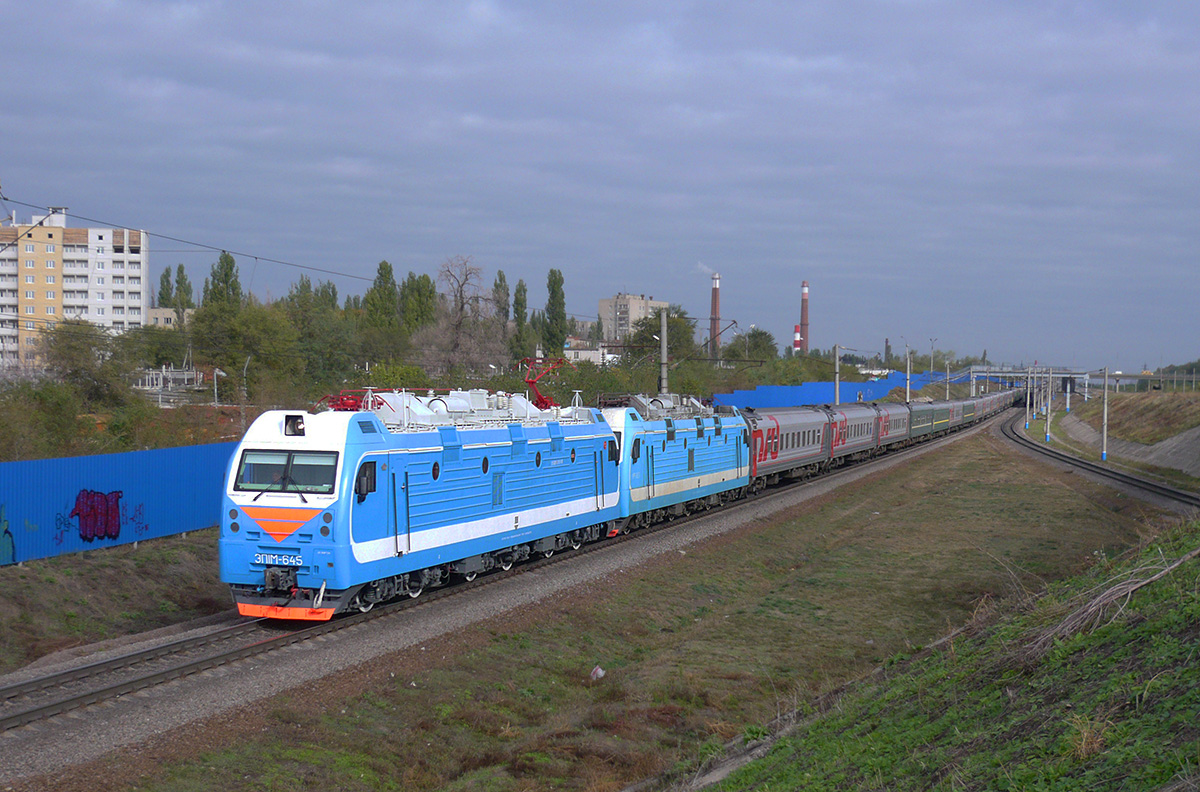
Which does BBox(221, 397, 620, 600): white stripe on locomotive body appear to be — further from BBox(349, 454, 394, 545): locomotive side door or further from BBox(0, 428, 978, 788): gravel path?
BBox(0, 428, 978, 788): gravel path

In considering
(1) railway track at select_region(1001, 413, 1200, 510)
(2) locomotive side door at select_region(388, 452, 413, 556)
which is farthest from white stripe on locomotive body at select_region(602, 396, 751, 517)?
(1) railway track at select_region(1001, 413, 1200, 510)

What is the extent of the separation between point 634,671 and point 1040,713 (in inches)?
292

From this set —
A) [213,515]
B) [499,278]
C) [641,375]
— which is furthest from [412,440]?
[499,278]

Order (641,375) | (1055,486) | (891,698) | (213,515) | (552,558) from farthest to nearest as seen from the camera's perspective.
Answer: (641,375)
(1055,486)
(213,515)
(552,558)
(891,698)

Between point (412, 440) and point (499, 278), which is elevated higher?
point (499, 278)

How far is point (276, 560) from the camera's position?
14531mm

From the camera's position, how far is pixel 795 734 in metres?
11.0

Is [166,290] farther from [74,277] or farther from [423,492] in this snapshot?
[423,492]

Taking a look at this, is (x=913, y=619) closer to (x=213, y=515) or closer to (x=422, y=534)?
(x=422, y=534)

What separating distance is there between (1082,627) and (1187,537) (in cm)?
747

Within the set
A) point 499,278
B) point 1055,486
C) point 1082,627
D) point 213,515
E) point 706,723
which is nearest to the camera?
point 1082,627

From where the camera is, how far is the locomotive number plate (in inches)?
568

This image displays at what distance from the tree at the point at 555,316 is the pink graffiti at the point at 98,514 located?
233ft

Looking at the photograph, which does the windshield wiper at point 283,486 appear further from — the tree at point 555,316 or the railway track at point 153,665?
the tree at point 555,316
